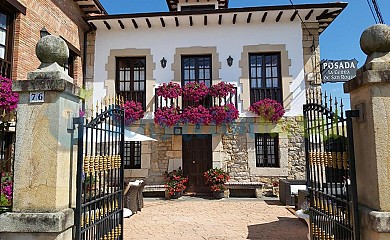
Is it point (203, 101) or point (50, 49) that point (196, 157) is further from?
point (50, 49)

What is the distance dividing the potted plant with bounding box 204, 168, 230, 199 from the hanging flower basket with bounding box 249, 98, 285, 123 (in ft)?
7.29

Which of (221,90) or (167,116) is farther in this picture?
(221,90)

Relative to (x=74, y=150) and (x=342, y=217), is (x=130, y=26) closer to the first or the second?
(x=74, y=150)

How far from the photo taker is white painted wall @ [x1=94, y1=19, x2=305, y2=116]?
9.98 m

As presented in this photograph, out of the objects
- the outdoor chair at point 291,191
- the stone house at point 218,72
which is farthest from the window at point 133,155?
the outdoor chair at point 291,191

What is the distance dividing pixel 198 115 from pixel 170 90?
4.06 feet

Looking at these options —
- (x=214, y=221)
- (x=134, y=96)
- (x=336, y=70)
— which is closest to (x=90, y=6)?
(x=134, y=96)

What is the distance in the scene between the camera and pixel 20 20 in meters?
7.14

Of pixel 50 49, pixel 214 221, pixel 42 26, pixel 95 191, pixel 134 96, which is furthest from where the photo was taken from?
pixel 134 96

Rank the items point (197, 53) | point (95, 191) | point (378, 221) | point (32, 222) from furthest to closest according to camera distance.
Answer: point (197, 53), point (95, 191), point (32, 222), point (378, 221)

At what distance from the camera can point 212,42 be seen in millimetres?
10320

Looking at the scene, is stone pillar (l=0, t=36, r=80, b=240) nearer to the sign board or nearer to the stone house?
the stone house

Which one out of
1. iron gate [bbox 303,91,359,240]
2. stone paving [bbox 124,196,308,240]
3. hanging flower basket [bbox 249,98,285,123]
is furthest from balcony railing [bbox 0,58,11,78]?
hanging flower basket [bbox 249,98,285,123]

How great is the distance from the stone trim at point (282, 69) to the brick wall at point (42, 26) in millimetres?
5421
